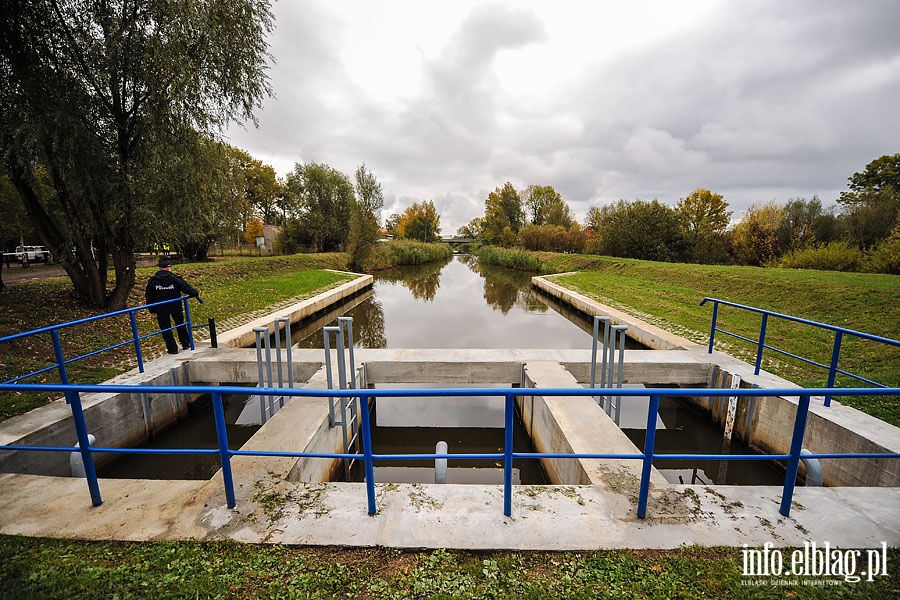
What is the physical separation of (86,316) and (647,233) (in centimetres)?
3360

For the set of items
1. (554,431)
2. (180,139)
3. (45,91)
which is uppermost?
(45,91)

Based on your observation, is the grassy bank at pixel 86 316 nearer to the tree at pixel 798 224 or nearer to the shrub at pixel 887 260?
the shrub at pixel 887 260

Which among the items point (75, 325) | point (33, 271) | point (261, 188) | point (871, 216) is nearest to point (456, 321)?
point (75, 325)

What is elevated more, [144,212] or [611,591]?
[144,212]

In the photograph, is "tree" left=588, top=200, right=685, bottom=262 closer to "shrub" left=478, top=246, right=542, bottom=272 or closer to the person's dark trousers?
"shrub" left=478, top=246, right=542, bottom=272

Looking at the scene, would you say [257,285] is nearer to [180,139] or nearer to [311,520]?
[180,139]

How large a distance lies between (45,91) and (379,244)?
28640 millimetres

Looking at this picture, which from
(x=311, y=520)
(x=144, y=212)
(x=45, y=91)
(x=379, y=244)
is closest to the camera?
(x=311, y=520)

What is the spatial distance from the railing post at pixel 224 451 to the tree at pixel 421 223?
59440 mm

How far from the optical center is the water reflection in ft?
38.8

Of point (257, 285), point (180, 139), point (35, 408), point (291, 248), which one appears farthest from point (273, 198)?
point (35, 408)

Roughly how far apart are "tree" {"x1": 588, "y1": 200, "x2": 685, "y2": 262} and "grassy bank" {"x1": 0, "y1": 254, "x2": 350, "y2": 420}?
2508cm

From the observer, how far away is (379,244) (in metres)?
36.4

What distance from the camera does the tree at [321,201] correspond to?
3688cm
